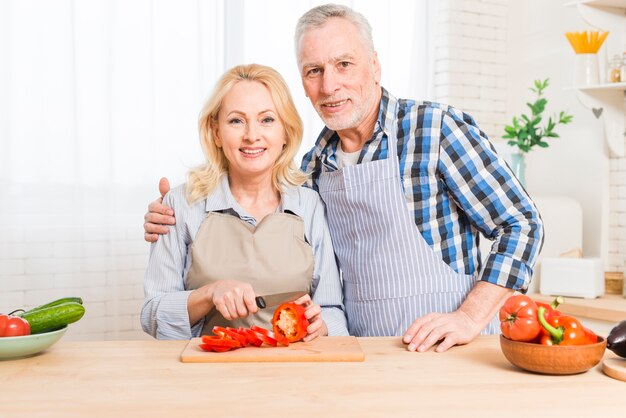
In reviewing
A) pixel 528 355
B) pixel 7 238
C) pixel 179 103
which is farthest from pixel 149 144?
pixel 528 355

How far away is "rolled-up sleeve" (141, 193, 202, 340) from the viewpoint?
2.41m

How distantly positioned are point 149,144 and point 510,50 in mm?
2637

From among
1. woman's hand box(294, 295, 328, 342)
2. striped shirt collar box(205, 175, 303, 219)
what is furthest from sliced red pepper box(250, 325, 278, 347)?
striped shirt collar box(205, 175, 303, 219)

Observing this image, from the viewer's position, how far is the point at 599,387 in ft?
5.71

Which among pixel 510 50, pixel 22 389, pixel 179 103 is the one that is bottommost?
pixel 22 389

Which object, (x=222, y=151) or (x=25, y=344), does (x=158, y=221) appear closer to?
(x=222, y=151)

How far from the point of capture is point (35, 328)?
6.72ft

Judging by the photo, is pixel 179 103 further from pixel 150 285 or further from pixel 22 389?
pixel 22 389

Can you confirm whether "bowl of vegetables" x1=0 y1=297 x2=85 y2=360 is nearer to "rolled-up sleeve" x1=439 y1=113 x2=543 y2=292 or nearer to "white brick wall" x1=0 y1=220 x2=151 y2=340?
"rolled-up sleeve" x1=439 y1=113 x2=543 y2=292

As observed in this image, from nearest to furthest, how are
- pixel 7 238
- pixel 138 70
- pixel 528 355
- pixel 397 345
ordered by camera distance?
pixel 528 355, pixel 397 345, pixel 7 238, pixel 138 70

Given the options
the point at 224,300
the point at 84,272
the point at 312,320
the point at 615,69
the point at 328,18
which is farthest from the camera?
the point at 615,69

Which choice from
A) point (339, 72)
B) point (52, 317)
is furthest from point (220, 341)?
point (339, 72)

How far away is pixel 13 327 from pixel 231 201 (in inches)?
34.2

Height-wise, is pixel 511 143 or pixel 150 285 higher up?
pixel 511 143
